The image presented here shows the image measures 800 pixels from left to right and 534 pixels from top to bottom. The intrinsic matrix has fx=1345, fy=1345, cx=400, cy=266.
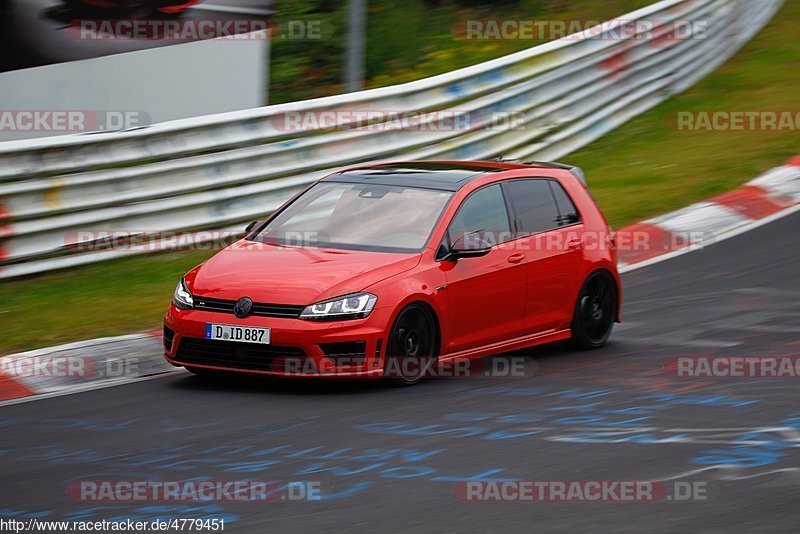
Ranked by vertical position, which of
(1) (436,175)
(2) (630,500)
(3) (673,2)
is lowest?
(2) (630,500)

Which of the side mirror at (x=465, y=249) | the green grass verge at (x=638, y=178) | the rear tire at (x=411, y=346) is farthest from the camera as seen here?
the green grass verge at (x=638, y=178)

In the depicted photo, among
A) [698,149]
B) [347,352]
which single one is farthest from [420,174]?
[698,149]

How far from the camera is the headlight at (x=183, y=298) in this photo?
8.88m

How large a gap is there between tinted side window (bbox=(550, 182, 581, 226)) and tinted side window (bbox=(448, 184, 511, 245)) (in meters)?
0.73

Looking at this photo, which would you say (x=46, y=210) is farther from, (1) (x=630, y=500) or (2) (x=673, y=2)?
(2) (x=673, y=2)

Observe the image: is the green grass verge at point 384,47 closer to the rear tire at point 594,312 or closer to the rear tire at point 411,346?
the rear tire at point 594,312

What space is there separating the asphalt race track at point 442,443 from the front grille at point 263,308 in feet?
1.74

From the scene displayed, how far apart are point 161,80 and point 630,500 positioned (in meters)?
10.1

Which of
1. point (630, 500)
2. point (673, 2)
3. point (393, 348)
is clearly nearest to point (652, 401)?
point (393, 348)

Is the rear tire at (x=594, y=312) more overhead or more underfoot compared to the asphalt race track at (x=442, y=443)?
more overhead

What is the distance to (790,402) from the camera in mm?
8320

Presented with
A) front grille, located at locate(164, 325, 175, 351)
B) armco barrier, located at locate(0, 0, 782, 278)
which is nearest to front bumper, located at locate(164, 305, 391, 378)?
front grille, located at locate(164, 325, 175, 351)

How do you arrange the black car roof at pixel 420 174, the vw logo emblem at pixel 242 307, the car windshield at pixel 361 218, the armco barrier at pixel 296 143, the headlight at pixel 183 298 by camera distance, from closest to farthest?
the vw logo emblem at pixel 242 307, the headlight at pixel 183 298, the car windshield at pixel 361 218, the black car roof at pixel 420 174, the armco barrier at pixel 296 143

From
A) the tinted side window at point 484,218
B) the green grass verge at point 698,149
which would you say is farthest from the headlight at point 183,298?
the green grass verge at point 698,149
